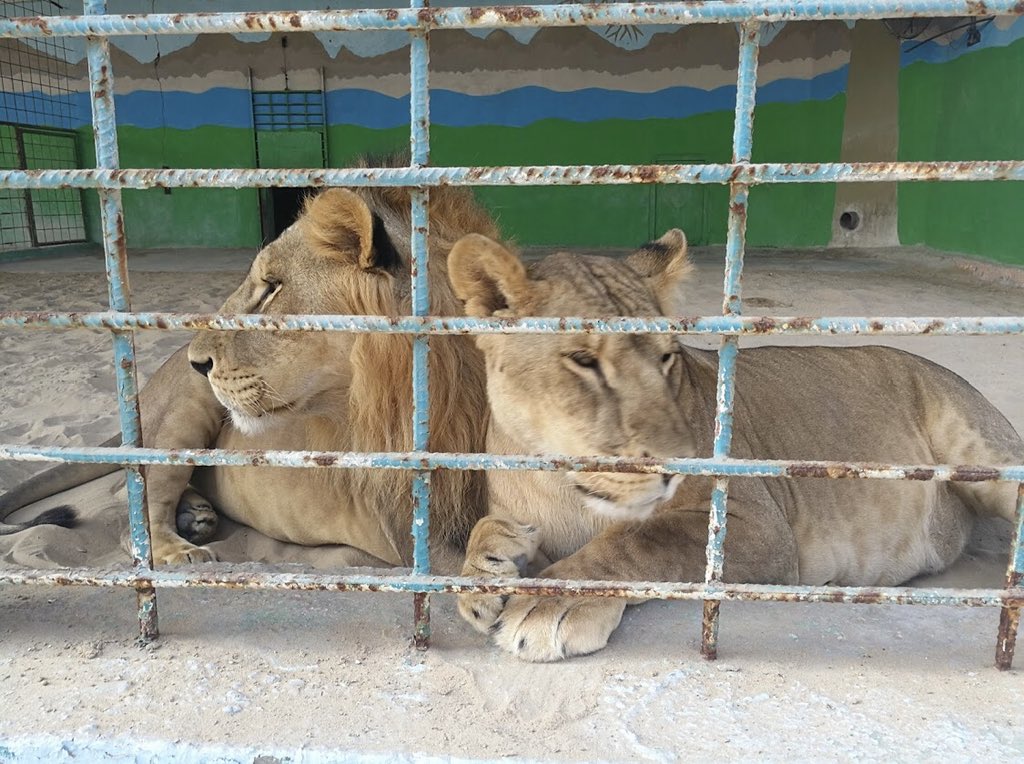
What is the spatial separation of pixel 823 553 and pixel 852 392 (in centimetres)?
73

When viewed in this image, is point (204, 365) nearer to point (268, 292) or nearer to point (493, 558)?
point (268, 292)

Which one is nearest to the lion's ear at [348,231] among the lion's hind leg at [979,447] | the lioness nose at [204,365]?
the lioness nose at [204,365]

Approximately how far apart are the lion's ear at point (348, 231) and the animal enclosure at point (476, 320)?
23.9 inches

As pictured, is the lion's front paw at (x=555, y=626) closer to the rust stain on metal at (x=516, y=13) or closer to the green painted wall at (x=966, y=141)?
the rust stain on metal at (x=516, y=13)

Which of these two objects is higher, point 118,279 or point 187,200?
point 187,200

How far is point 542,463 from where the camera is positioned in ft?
5.69

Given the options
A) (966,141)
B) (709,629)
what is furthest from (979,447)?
(966,141)

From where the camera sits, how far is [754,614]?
2.02m

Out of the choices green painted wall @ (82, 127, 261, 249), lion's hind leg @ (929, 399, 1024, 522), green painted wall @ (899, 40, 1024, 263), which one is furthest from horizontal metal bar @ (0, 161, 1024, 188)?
green painted wall @ (82, 127, 261, 249)

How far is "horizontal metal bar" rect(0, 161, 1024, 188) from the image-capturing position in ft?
5.24

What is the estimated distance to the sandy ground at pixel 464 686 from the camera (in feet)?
5.04

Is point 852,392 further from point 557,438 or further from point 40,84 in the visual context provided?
point 40,84

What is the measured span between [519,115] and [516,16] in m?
13.7

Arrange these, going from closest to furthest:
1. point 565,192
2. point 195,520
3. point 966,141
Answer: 1. point 195,520
2. point 966,141
3. point 565,192
